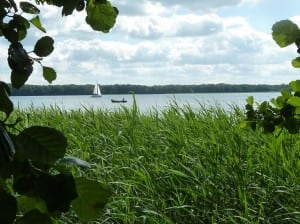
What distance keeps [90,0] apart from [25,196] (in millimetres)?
291

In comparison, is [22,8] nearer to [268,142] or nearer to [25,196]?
[25,196]

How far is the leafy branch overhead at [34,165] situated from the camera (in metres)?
0.49

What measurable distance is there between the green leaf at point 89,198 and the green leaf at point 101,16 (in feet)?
0.81

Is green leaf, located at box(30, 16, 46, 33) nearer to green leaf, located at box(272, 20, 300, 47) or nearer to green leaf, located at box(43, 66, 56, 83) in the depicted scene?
green leaf, located at box(43, 66, 56, 83)

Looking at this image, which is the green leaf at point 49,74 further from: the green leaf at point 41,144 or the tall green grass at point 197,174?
the tall green grass at point 197,174

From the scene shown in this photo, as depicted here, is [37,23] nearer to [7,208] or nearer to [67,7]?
[67,7]

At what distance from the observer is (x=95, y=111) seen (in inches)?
266

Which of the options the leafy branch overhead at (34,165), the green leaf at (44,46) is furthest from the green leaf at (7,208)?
the green leaf at (44,46)

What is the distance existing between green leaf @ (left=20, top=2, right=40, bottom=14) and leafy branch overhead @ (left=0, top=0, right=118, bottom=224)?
0.02m

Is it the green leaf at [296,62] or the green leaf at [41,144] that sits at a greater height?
the green leaf at [296,62]

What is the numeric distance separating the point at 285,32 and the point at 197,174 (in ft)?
8.67

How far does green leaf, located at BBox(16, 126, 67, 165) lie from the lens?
50 cm

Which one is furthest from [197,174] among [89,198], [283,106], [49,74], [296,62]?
[89,198]

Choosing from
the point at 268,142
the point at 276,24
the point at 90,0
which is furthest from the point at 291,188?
the point at 90,0
